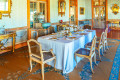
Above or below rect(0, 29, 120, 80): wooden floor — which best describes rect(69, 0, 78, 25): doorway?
above

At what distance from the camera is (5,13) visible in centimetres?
449

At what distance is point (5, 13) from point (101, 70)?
166 inches

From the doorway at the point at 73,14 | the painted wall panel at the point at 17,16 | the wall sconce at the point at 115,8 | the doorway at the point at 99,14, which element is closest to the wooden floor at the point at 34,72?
the painted wall panel at the point at 17,16

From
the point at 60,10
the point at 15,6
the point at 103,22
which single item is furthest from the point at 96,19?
the point at 15,6

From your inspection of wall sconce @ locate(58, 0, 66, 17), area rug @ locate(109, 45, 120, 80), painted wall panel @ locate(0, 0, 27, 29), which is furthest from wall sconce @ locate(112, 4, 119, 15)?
painted wall panel @ locate(0, 0, 27, 29)

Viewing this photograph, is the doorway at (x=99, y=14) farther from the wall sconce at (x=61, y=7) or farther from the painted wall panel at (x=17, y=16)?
the painted wall panel at (x=17, y=16)

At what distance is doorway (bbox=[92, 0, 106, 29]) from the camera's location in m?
11.6

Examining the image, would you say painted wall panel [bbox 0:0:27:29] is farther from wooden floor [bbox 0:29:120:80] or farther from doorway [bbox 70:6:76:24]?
doorway [bbox 70:6:76:24]

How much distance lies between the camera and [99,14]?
38.9ft

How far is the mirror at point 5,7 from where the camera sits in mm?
4338

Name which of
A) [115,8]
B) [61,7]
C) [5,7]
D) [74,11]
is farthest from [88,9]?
[5,7]

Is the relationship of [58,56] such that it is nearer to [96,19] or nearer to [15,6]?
[15,6]

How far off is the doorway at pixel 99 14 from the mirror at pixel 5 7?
9.68 metres

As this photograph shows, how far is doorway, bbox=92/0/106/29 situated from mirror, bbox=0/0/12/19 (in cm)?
968
